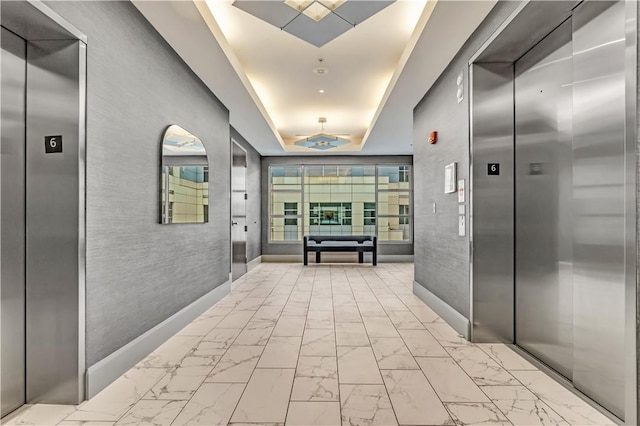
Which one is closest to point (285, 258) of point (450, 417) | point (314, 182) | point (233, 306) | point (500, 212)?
point (314, 182)

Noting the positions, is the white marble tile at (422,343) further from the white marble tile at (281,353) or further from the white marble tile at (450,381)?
the white marble tile at (281,353)

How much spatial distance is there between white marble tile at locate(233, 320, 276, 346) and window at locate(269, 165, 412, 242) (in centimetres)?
581

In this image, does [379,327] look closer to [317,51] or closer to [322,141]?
[317,51]

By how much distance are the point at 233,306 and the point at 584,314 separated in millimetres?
3730

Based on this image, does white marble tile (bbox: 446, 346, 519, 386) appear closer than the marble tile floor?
No

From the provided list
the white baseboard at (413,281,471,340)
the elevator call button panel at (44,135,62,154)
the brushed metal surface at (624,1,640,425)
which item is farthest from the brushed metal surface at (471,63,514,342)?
the elevator call button panel at (44,135,62,154)

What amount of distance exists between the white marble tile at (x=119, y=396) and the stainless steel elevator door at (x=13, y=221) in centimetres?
43

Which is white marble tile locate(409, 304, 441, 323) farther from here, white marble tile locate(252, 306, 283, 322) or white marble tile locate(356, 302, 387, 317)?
white marble tile locate(252, 306, 283, 322)

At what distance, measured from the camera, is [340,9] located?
2.92 meters

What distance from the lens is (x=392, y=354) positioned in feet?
9.43

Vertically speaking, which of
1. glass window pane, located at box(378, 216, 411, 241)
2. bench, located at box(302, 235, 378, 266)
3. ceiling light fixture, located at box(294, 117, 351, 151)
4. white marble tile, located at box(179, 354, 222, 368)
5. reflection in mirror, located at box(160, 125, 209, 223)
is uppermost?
ceiling light fixture, located at box(294, 117, 351, 151)

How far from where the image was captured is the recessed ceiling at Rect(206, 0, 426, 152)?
306 cm

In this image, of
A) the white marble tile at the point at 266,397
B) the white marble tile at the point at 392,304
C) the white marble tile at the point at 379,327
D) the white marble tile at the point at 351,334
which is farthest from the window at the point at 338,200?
the white marble tile at the point at 266,397

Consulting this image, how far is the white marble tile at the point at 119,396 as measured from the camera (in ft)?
6.59
